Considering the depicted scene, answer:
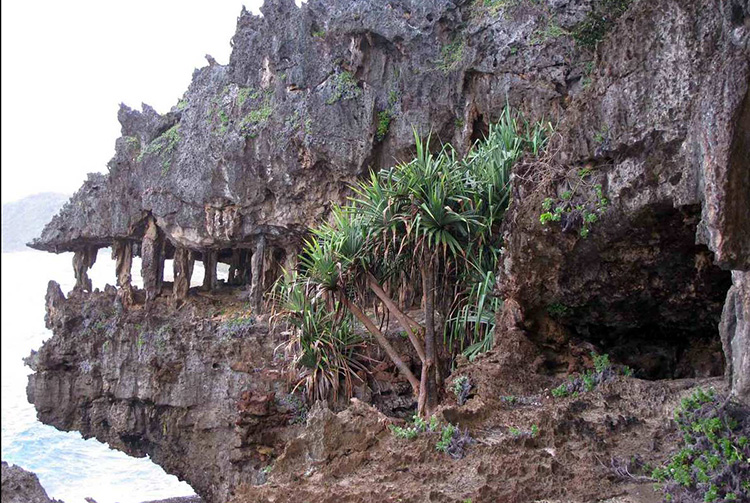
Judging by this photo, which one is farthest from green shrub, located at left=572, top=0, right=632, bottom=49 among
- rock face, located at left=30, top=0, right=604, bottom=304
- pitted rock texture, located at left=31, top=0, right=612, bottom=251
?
pitted rock texture, located at left=31, top=0, right=612, bottom=251

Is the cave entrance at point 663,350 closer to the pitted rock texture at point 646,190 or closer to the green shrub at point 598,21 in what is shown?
the pitted rock texture at point 646,190

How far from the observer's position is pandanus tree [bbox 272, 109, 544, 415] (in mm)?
9484

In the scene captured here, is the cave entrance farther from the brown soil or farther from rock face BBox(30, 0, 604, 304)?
rock face BBox(30, 0, 604, 304)

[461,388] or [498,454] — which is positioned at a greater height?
[461,388]

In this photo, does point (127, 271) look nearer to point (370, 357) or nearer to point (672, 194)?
point (370, 357)

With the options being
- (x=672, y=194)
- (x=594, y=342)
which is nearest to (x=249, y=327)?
(x=594, y=342)

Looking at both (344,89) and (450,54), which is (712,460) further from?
(344,89)

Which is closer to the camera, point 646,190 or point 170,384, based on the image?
point 646,190

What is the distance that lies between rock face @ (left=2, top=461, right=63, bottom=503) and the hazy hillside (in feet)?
132

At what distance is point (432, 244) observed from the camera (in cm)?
980

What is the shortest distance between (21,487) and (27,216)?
153 ft

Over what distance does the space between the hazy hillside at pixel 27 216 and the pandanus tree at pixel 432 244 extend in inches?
1635

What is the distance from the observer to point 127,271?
2314 centimetres

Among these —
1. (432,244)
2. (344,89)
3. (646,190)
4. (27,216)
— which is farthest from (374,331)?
(27,216)
